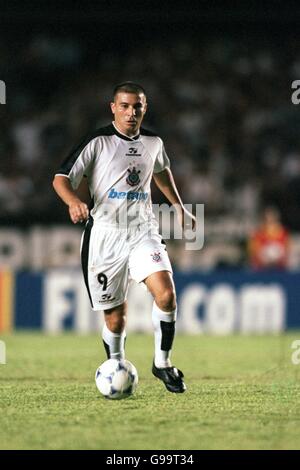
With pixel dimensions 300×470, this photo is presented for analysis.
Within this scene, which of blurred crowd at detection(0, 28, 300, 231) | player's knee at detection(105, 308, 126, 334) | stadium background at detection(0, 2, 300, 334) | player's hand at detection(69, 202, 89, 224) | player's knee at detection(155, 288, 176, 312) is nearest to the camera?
player's hand at detection(69, 202, 89, 224)

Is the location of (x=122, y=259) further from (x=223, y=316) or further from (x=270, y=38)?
(x=270, y=38)

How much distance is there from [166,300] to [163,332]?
279 mm

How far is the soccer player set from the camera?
21.8ft

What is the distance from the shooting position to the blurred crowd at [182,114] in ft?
50.8

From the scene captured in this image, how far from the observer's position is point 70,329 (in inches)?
517

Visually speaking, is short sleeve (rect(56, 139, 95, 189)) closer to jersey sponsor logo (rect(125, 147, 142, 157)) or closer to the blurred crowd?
jersey sponsor logo (rect(125, 147, 142, 157))

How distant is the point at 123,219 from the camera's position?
6777 millimetres

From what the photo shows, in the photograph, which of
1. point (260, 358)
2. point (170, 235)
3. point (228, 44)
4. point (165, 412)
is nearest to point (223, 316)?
point (170, 235)

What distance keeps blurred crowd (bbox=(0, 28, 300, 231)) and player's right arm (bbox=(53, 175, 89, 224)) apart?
8074mm

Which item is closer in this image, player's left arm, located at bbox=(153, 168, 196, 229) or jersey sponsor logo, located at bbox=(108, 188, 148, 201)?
jersey sponsor logo, located at bbox=(108, 188, 148, 201)

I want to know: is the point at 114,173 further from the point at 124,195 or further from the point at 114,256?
the point at 114,256

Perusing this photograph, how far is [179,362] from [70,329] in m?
3.87

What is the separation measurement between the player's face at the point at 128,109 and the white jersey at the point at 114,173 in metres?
0.09

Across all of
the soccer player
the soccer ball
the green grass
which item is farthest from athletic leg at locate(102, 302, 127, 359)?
the soccer ball
